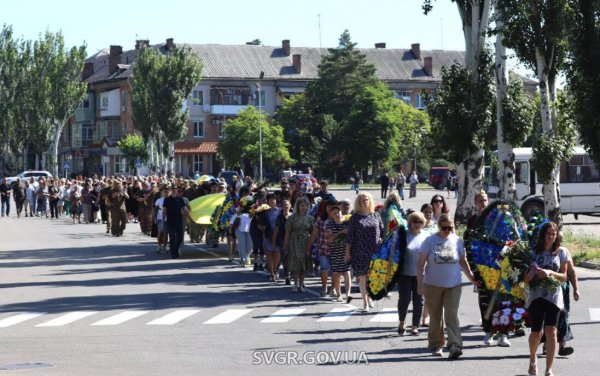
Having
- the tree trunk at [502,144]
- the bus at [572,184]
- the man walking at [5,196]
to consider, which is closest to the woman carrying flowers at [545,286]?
the tree trunk at [502,144]

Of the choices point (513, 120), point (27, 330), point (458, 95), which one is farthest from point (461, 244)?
point (458, 95)

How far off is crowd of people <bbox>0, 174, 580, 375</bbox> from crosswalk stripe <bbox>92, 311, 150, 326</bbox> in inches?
122

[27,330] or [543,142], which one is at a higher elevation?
[543,142]

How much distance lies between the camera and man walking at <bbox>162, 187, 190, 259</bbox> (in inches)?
1230

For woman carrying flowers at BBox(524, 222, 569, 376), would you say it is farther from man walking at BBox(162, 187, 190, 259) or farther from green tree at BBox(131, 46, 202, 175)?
green tree at BBox(131, 46, 202, 175)

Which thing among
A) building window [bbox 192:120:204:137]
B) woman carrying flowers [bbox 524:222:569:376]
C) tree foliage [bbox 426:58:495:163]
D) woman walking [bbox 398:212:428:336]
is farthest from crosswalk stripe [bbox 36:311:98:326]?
building window [bbox 192:120:204:137]

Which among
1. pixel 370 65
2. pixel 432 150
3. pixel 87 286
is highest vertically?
pixel 370 65

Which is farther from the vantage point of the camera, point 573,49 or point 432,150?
point 432,150

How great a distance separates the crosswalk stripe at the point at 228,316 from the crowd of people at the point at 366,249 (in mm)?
1709

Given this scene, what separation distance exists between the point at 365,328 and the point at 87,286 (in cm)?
889

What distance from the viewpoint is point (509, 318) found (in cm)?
1459

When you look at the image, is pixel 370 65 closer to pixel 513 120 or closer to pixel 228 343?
pixel 513 120

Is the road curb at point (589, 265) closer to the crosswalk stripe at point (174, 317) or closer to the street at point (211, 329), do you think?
the street at point (211, 329)

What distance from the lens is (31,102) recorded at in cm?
10594
